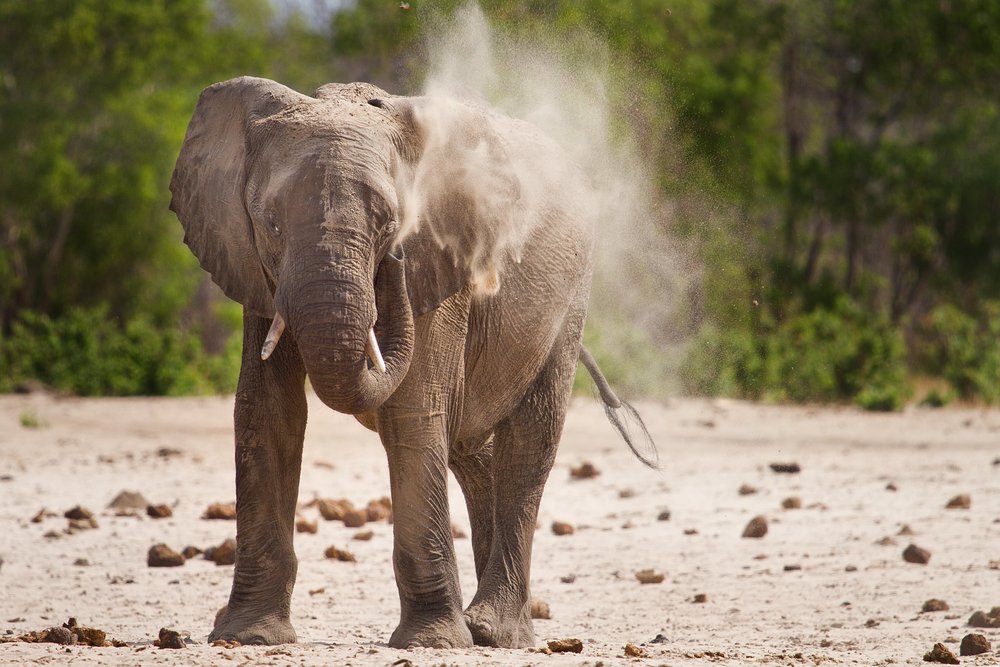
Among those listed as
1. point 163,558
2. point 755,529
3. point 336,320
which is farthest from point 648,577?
point 336,320

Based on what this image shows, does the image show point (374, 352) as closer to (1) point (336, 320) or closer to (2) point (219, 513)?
(1) point (336, 320)

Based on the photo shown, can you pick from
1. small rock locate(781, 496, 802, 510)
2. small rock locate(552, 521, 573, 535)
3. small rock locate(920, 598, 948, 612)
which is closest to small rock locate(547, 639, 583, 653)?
small rock locate(920, 598, 948, 612)

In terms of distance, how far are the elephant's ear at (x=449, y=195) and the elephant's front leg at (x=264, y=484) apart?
60 centimetres

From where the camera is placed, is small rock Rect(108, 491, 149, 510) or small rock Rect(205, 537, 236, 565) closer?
small rock Rect(205, 537, 236, 565)

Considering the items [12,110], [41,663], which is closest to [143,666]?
[41,663]

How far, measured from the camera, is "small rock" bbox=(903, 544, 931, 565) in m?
8.14

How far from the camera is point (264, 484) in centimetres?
555

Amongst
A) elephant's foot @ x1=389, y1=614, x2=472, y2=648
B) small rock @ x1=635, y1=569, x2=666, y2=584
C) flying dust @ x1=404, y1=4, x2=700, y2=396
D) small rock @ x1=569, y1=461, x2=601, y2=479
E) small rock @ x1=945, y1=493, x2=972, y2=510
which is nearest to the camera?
elephant's foot @ x1=389, y1=614, x2=472, y2=648

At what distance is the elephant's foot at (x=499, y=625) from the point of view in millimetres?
6125

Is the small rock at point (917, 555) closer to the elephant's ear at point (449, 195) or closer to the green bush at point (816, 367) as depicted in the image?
the elephant's ear at point (449, 195)

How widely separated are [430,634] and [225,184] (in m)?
1.82

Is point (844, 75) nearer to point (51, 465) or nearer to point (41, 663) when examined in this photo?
point (51, 465)

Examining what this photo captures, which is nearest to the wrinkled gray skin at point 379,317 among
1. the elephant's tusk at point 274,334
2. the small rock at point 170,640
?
the elephant's tusk at point 274,334

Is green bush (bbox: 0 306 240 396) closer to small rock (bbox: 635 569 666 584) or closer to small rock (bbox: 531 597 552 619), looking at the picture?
small rock (bbox: 635 569 666 584)
